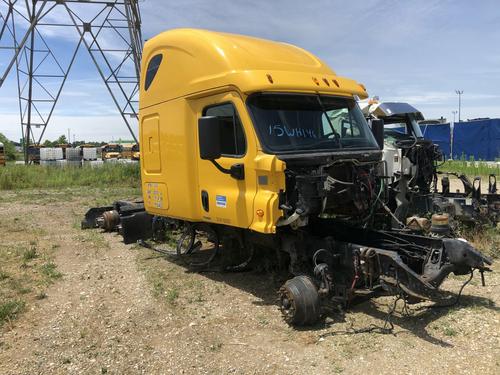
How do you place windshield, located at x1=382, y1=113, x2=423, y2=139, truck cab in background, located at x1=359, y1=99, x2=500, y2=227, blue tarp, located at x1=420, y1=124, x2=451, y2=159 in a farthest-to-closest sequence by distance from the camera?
blue tarp, located at x1=420, y1=124, x2=451, y2=159, windshield, located at x1=382, y1=113, x2=423, y2=139, truck cab in background, located at x1=359, y1=99, x2=500, y2=227

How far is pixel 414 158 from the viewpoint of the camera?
27.5 feet

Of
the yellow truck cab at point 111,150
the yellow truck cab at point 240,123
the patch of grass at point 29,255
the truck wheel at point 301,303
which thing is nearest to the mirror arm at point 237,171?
the yellow truck cab at point 240,123

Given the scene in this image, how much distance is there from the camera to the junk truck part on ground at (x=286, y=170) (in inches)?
194

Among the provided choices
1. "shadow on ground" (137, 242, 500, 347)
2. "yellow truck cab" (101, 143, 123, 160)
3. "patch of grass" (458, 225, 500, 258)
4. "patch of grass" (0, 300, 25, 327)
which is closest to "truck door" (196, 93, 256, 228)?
"shadow on ground" (137, 242, 500, 347)

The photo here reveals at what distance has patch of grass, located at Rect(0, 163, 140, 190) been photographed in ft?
60.8

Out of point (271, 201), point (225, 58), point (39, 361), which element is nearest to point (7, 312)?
point (39, 361)

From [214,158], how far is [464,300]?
322 cm

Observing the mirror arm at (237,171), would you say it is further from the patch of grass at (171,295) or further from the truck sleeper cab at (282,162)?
the patch of grass at (171,295)

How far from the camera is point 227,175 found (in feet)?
18.6

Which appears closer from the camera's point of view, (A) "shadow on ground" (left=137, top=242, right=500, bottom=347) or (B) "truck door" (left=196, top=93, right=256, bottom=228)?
(A) "shadow on ground" (left=137, top=242, right=500, bottom=347)

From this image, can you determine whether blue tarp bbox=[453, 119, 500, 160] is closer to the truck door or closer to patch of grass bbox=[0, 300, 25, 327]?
the truck door

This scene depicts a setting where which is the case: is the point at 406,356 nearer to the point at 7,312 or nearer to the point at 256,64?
the point at 256,64

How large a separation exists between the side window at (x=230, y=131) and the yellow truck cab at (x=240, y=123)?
0.04 ft

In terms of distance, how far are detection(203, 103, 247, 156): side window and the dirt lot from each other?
5.88 ft
